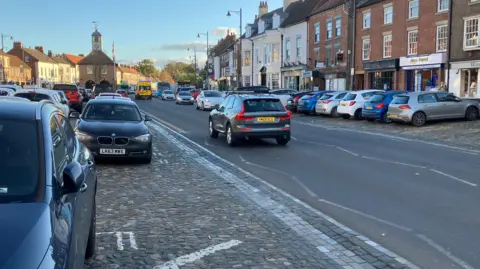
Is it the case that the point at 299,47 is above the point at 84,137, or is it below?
above

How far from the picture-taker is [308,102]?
99.1 feet

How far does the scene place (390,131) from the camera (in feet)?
65.3

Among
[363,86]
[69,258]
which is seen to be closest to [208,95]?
[363,86]

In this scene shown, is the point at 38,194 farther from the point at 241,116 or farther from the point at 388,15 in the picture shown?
the point at 388,15

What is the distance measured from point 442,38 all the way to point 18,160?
31.3 metres

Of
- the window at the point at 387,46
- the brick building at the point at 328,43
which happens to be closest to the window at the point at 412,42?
the window at the point at 387,46

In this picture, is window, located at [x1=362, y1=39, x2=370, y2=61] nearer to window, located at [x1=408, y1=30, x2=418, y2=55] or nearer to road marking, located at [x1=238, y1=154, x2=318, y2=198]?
window, located at [x1=408, y1=30, x2=418, y2=55]

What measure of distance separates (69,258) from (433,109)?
2079cm

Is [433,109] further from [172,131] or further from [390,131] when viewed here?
[172,131]

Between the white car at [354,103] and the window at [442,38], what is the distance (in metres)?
7.75

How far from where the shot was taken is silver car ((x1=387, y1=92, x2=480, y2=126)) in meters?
21.0

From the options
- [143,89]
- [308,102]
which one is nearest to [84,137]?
[308,102]

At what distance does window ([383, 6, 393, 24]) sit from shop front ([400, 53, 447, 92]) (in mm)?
3660

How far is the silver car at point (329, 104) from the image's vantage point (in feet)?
91.9
